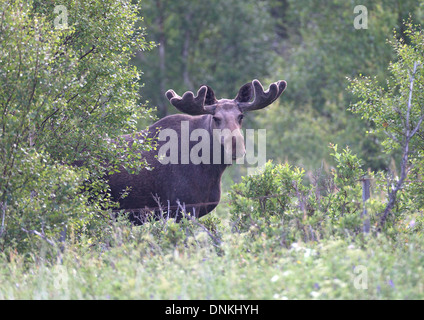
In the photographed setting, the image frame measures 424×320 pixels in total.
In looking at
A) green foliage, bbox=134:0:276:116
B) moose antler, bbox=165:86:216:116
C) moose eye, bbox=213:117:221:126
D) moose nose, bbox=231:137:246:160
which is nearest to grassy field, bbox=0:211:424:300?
moose nose, bbox=231:137:246:160

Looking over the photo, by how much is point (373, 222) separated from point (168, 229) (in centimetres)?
286

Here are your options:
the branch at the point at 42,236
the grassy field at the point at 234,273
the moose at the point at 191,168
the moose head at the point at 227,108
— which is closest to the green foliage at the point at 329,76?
the moose head at the point at 227,108

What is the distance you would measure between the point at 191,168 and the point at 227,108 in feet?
3.82

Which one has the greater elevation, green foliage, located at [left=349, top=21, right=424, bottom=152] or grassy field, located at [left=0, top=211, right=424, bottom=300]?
green foliage, located at [left=349, top=21, right=424, bottom=152]

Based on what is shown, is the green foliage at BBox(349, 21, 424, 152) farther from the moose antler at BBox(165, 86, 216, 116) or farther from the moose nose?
the moose antler at BBox(165, 86, 216, 116)

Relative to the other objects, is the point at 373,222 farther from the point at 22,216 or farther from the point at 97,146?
the point at 22,216

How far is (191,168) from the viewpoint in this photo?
35.1ft

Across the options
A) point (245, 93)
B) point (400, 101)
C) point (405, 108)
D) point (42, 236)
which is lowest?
point (42, 236)

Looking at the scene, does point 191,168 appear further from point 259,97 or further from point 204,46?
point 204,46

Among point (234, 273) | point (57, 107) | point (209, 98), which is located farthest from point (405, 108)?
point (57, 107)

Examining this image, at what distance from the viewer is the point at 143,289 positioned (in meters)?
6.70

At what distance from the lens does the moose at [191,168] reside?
1045cm

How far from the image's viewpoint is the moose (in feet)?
34.3
